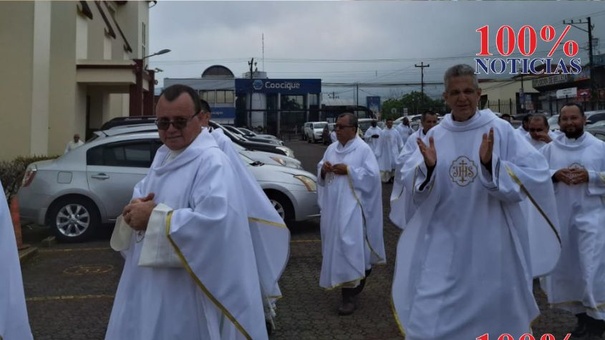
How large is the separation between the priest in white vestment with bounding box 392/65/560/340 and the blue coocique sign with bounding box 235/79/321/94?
162 feet

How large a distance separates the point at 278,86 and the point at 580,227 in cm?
4863

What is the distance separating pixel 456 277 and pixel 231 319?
59.0 inches

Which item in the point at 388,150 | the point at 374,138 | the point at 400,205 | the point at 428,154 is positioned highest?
the point at 374,138

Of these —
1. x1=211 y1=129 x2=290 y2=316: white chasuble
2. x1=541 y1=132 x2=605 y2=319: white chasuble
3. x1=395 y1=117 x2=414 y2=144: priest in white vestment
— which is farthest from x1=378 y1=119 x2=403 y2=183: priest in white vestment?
x1=211 y1=129 x2=290 y2=316: white chasuble

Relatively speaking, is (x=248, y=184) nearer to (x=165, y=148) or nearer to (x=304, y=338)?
(x=165, y=148)

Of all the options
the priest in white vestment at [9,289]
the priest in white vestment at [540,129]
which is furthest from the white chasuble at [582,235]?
the priest in white vestment at [9,289]

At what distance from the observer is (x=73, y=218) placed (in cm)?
923

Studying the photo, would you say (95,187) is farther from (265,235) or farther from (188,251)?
(188,251)

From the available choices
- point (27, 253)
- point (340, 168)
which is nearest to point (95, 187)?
point (27, 253)

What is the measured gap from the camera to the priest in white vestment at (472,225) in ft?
11.3

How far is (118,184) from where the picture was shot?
920 centimetres

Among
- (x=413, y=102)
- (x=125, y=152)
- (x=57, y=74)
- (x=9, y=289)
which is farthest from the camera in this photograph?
(x=413, y=102)

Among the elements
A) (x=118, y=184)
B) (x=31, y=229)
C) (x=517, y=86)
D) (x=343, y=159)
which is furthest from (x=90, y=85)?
(x=517, y=86)

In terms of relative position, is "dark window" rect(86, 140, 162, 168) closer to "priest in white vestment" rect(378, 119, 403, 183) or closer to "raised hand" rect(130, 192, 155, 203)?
"raised hand" rect(130, 192, 155, 203)
